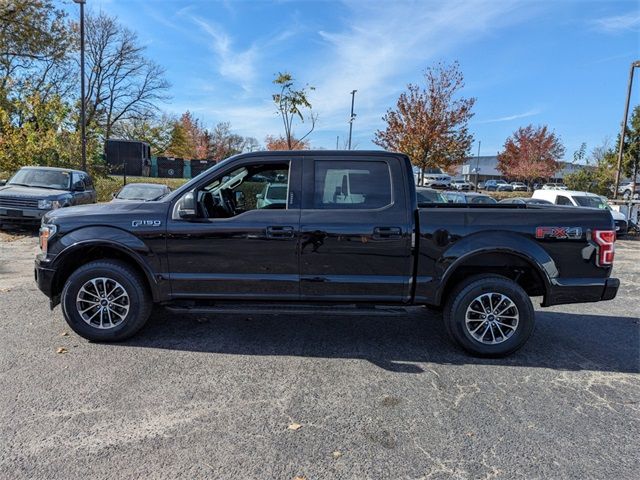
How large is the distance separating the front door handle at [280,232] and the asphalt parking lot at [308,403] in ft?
3.80

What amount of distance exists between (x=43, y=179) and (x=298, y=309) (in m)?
10.9

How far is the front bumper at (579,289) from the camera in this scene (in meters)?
4.27

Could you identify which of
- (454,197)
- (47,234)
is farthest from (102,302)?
(454,197)

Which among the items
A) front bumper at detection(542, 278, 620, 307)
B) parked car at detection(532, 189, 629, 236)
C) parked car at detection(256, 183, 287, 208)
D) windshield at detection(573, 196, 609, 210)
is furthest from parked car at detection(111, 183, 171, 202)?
windshield at detection(573, 196, 609, 210)

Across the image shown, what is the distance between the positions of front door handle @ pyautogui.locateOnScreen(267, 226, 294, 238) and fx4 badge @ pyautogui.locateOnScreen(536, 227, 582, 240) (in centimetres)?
238

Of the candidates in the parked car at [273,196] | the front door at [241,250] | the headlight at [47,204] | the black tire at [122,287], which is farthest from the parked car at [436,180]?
the black tire at [122,287]

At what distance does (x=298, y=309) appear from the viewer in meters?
4.33

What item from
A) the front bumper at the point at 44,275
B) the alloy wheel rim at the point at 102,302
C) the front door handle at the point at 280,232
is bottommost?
the alloy wheel rim at the point at 102,302

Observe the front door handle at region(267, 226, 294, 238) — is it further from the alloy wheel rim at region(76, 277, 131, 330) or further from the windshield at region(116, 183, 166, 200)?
the windshield at region(116, 183, 166, 200)

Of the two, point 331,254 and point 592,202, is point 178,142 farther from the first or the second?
point 331,254

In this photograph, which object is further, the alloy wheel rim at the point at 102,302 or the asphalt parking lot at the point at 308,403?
the alloy wheel rim at the point at 102,302

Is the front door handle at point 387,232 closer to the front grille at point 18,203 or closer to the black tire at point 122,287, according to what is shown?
the black tire at point 122,287

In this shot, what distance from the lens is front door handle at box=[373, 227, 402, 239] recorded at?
421cm

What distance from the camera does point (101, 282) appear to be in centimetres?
436
